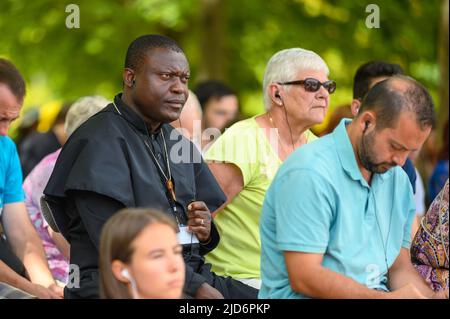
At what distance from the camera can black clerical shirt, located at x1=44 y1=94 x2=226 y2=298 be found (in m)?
4.54

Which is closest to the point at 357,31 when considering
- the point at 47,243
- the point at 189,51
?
the point at 189,51

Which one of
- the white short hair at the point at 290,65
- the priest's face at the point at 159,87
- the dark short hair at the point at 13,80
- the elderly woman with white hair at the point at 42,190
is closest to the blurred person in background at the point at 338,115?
the white short hair at the point at 290,65

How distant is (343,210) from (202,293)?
2.72 ft

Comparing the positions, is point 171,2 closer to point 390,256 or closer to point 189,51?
point 189,51

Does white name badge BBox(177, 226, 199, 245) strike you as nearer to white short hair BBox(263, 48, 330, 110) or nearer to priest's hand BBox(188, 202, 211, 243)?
priest's hand BBox(188, 202, 211, 243)

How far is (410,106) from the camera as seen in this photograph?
4.23m

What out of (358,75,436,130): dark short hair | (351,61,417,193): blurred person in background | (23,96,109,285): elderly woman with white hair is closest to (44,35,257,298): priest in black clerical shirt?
(358,75,436,130): dark short hair

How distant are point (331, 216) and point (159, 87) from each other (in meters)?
1.14

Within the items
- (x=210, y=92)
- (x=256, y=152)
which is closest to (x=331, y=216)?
(x=256, y=152)

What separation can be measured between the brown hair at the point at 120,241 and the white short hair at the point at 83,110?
8.32 ft

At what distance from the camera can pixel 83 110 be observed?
6.41m

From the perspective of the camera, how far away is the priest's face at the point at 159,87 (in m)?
4.83

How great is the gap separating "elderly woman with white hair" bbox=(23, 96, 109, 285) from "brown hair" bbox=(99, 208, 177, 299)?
7.06ft

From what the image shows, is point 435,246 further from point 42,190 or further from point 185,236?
point 42,190
